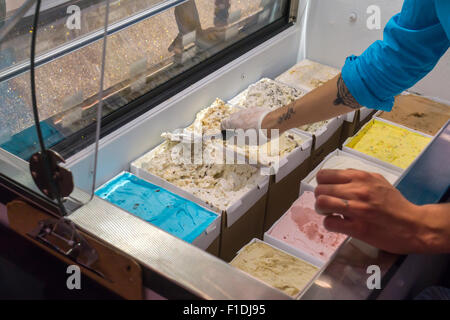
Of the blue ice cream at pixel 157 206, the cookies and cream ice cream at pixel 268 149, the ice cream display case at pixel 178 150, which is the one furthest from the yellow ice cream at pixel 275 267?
the cookies and cream ice cream at pixel 268 149

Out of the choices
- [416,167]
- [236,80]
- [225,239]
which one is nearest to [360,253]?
[416,167]

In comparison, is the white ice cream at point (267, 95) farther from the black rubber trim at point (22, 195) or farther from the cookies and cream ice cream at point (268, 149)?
the black rubber trim at point (22, 195)

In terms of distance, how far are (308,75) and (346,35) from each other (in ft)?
0.98

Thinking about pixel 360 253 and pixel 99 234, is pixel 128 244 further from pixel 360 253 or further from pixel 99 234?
pixel 360 253

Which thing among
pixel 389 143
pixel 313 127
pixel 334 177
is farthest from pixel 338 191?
pixel 389 143

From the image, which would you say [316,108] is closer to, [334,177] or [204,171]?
[204,171]

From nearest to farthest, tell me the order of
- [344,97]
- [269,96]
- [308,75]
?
[344,97], [269,96], [308,75]

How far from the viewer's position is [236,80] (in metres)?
2.15

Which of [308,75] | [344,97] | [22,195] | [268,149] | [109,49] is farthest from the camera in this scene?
[308,75]

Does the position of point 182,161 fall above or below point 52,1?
below

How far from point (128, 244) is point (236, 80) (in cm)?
138

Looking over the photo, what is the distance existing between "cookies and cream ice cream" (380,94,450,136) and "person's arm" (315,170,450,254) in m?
1.34

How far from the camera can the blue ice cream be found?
150cm

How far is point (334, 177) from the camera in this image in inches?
36.9
